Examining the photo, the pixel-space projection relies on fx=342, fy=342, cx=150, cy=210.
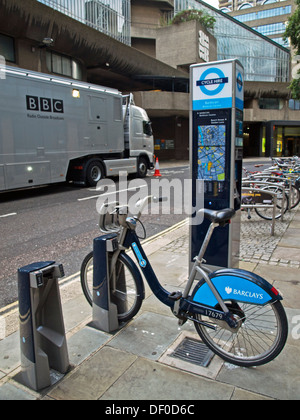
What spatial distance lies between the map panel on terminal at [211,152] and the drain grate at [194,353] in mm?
1866

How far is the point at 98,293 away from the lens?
323 cm

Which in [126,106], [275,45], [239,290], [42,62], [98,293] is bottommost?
[98,293]

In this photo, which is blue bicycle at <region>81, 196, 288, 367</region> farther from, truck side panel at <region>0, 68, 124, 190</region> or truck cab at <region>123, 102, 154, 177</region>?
truck cab at <region>123, 102, 154, 177</region>

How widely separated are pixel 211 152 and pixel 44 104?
9.05 metres

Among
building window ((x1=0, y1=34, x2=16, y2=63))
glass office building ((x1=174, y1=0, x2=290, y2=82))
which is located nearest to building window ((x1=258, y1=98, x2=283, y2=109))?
glass office building ((x1=174, y1=0, x2=290, y2=82))

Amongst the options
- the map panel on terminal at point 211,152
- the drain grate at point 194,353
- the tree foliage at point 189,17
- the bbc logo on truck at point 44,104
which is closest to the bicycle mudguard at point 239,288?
the drain grate at point 194,353

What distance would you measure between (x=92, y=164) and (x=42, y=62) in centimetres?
943

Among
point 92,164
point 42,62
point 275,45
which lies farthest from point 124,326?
point 275,45

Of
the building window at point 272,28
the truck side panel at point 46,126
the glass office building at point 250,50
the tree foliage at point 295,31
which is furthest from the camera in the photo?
the building window at point 272,28

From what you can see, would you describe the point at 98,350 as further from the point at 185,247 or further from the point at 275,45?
the point at 275,45

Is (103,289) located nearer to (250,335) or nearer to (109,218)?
(109,218)

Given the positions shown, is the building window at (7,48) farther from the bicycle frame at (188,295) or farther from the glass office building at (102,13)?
the bicycle frame at (188,295)

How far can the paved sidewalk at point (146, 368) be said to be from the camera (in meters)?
2.40

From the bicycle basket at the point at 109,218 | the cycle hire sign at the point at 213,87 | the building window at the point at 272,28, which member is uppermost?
the building window at the point at 272,28
